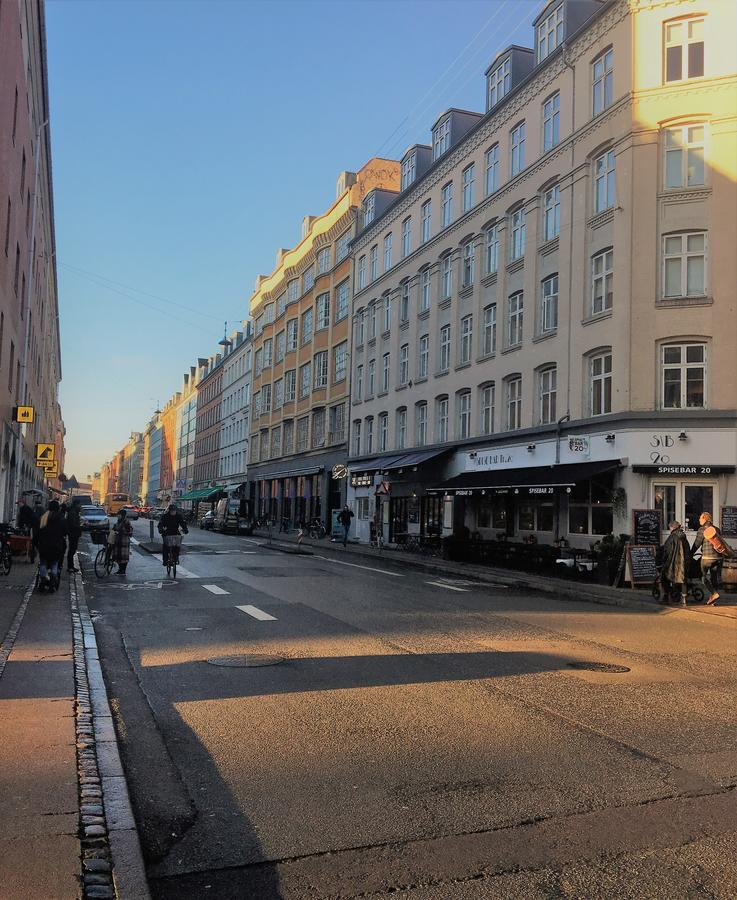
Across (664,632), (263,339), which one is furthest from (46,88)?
(263,339)

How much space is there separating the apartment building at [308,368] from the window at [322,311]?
0.07 m

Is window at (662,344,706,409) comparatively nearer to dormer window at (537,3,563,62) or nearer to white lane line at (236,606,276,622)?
dormer window at (537,3,563,62)

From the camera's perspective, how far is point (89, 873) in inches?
136

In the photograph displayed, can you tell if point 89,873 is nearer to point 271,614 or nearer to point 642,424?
point 271,614

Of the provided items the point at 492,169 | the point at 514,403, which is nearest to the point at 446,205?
the point at 492,169

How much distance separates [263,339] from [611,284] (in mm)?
46429

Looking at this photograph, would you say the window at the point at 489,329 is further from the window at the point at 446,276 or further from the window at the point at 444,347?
the window at the point at 446,276

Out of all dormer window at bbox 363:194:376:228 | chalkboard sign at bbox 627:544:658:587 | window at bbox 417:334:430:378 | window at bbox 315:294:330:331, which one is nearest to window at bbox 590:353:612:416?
chalkboard sign at bbox 627:544:658:587

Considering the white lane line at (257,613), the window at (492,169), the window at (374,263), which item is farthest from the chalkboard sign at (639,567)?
the window at (374,263)

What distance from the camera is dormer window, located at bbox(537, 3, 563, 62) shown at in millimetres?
26547

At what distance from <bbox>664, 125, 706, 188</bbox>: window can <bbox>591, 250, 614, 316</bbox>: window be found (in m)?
2.61

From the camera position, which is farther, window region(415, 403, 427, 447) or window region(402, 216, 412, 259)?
window region(402, 216, 412, 259)

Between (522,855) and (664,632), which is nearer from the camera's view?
(522,855)

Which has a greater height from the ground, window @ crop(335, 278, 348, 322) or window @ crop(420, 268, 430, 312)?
window @ crop(335, 278, 348, 322)
